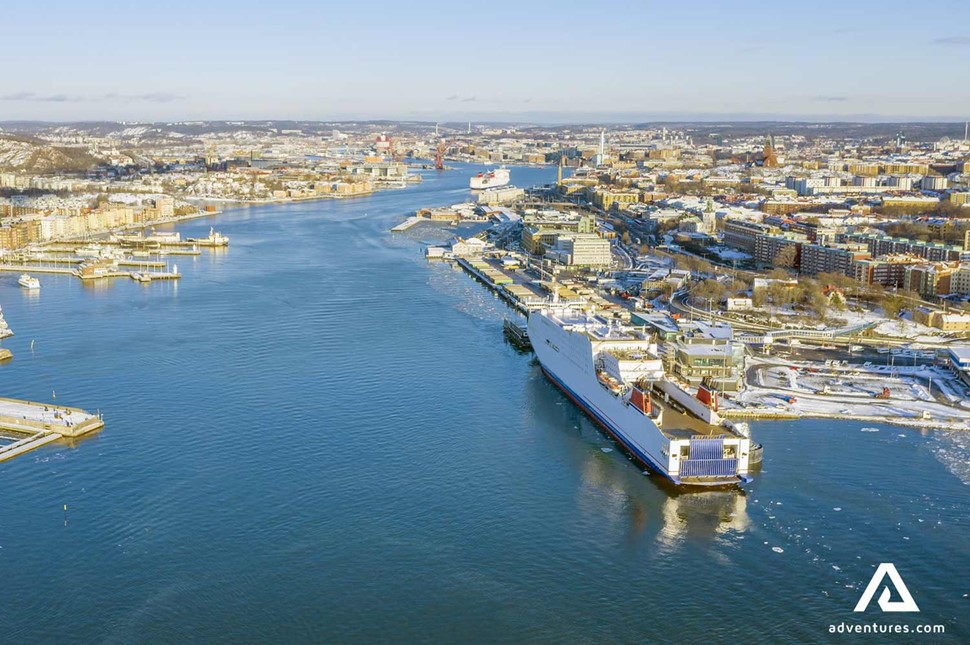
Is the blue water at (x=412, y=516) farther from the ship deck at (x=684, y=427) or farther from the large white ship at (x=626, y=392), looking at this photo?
the ship deck at (x=684, y=427)

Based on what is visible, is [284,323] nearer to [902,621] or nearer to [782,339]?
[782,339]

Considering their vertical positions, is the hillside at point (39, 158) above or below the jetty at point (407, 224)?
above

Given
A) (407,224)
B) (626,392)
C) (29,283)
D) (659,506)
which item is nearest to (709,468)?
(659,506)

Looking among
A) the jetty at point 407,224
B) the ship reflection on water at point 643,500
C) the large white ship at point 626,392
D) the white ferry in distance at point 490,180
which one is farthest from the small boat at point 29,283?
the white ferry in distance at point 490,180

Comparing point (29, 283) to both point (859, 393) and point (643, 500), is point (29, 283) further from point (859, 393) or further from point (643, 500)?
point (859, 393)

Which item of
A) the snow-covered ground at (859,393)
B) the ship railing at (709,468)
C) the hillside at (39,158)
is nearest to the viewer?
the ship railing at (709,468)

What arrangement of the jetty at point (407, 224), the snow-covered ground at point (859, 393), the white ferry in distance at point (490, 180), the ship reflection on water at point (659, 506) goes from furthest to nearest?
the white ferry in distance at point (490, 180) → the jetty at point (407, 224) → the snow-covered ground at point (859, 393) → the ship reflection on water at point (659, 506)

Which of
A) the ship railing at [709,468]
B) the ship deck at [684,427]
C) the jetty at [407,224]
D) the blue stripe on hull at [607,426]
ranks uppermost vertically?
the jetty at [407,224]
